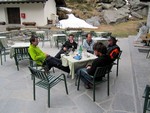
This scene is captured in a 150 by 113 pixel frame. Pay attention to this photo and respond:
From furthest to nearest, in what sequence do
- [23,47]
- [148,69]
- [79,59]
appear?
[23,47]
[148,69]
[79,59]

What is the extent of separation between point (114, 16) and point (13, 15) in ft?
35.5

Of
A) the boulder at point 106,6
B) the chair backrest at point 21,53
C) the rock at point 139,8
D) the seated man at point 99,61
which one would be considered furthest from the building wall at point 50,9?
the seated man at point 99,61

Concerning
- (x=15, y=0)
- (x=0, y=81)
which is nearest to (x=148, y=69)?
(x=0, y=81)

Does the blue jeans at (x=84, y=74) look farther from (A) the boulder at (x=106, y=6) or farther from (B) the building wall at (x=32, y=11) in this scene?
(A) the boulder at (x=106, y=6)

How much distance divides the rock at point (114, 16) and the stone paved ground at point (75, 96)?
48.0 feet

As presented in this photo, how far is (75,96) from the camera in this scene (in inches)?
173

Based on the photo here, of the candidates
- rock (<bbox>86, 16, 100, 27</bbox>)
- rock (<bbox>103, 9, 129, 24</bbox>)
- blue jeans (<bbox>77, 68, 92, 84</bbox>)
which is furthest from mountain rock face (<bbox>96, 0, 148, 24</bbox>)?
blue jeans (<bbox>77, 68, 92, 84</bbox>)

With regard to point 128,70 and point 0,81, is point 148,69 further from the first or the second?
point 0,81

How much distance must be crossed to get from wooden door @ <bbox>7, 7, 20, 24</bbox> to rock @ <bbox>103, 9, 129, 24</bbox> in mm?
9453

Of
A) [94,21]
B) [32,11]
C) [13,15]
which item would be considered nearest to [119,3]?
[94,21]

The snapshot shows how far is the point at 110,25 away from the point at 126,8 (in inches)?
255

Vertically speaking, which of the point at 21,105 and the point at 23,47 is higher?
the point at 23,47

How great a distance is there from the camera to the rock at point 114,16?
65.2ft

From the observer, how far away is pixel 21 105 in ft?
13.1
